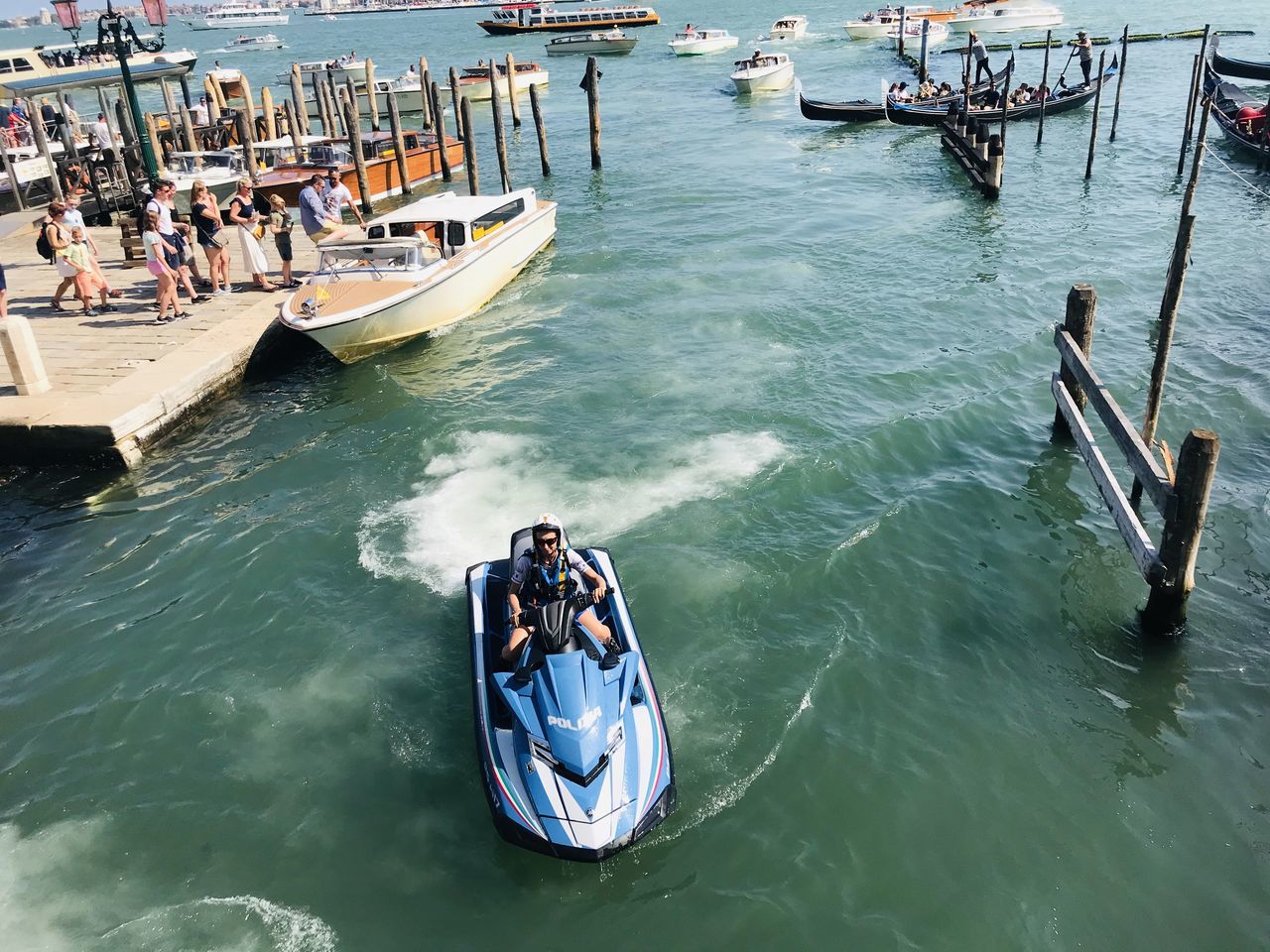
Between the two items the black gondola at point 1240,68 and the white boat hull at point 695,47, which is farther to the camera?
the white boat hull at point 695,47

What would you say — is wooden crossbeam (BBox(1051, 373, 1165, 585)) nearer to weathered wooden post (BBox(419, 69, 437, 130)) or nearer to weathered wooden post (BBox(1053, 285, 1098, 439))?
weathered wooden post (BBox(1053, 285, 1098, 439))

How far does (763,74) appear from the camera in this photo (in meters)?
43.8

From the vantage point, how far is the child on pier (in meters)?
14.8

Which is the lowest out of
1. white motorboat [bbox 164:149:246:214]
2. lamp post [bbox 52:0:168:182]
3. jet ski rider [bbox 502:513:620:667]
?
jet ski rider [bbox 502:513:620:667]

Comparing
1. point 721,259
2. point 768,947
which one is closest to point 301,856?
point 768,947

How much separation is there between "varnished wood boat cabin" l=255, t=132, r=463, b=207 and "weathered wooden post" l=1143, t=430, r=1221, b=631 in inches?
781

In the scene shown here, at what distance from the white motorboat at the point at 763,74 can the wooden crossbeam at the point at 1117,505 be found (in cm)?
3663

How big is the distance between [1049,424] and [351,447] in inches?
355

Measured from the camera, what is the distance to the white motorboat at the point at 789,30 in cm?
6562

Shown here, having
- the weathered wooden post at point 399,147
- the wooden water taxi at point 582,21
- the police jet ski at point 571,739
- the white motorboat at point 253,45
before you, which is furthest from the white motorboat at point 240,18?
the police jet ski at point 571,739

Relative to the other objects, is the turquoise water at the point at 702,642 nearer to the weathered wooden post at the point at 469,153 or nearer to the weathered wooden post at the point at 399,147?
the weathered wooden post at the point at 469,153

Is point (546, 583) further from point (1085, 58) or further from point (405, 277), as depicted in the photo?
point (1085, 58)

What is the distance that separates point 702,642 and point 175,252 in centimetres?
1091

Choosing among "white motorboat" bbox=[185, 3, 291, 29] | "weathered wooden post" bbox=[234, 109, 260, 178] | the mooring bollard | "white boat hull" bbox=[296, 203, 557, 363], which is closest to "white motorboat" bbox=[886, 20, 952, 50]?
"weathered wooden post" bbox=[234, 109, 260, 178]
